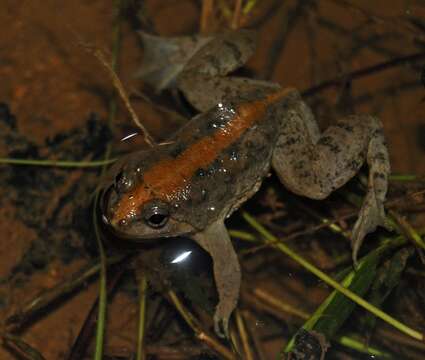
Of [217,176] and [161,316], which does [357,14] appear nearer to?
[217,176]

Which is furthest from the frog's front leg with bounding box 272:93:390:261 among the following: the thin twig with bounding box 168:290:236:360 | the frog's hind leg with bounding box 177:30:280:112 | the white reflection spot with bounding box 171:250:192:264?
the thin twig with bounding box 168:290:236:360

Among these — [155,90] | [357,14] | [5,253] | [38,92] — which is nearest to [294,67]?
[357,14]

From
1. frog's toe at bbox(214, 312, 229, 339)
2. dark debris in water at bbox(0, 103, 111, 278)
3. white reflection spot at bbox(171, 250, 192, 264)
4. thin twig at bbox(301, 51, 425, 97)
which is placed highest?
thin twig at bbox(301, 51, 425, 97)

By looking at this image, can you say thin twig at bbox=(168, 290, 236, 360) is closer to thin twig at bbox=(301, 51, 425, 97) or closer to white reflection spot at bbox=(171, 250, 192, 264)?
white reflection spot at bbox=(171, 250, 192, 264)

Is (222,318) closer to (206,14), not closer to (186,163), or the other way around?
(186,163)

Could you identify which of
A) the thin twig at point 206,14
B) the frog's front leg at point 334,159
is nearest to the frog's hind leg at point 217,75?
the frog's front leg at point 334,159

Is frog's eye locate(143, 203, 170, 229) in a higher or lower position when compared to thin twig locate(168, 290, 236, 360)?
higher

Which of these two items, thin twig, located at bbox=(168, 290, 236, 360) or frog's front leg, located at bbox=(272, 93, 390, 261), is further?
frog's front leg, located at bbox=(272, 93, 390, 261)
